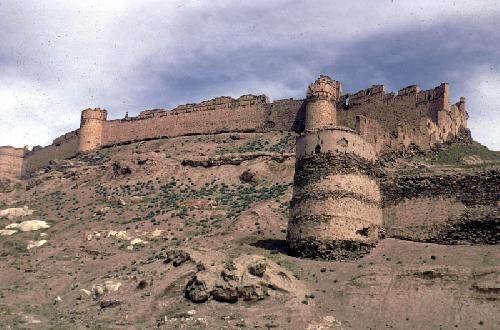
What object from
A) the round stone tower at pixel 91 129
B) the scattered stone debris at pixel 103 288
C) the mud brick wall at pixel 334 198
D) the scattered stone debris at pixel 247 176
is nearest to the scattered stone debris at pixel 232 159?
the scattered stone debris at pixel 247 176

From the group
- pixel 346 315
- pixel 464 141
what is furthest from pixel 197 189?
pixel 346 315

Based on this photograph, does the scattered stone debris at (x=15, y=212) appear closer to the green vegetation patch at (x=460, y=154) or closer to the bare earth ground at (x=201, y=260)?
the bare earth ground at (x=201, y=260)

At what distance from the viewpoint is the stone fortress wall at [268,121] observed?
1371 inches

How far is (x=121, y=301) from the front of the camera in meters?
22.1

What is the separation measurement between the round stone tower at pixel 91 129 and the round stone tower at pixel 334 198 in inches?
1352

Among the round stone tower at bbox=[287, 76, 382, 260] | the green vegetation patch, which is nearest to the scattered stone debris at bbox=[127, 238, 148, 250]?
the round stone tower at bbox=[287, 76, 382, 260]

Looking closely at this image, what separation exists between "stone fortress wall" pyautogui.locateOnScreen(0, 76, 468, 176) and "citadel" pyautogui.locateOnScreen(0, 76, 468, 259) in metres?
0.06

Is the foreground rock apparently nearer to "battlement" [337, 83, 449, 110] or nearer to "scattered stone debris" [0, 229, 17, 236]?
"scattered stone debris" [0, 229, 17, 236]

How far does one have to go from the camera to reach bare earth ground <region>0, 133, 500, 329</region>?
18989 millimetres


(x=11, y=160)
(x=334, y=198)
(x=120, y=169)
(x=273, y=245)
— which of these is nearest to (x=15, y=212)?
(x=120, y=169)

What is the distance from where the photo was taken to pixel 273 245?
25.2 meters

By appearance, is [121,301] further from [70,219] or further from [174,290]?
[70,219]

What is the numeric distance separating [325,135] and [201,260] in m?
5.96

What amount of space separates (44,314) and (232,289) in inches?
299
